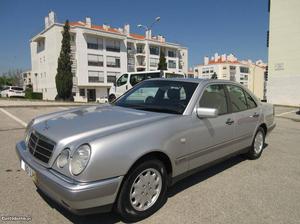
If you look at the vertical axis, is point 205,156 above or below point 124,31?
below

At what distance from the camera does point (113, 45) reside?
1949 inches

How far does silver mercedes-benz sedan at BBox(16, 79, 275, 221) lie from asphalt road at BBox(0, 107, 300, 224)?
315 millimetres

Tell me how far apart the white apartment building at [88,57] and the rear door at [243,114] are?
4160 cm

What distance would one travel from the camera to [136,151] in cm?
270

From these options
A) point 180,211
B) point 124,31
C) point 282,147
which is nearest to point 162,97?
point 180,211

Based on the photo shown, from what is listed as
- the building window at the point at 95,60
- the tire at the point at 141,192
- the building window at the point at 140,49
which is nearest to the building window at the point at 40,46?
the building window at the point at 95,60

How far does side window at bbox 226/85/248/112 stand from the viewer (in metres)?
4.41

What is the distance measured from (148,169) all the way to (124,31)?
5735 centimetres

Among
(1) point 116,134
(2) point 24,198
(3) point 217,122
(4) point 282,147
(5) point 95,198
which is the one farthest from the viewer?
(4) point 282,147

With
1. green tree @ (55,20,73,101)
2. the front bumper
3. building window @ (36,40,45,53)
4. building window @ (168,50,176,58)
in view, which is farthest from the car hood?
building window @ (168,50,176,58)

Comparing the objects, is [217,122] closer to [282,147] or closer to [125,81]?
[282,147]

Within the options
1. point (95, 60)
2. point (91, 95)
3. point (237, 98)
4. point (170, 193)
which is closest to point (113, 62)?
point (95, 60)

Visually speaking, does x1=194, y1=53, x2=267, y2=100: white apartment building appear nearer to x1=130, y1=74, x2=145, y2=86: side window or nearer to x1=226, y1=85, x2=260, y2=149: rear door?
x1=130, y1=74, x2=145, y2=86: side window

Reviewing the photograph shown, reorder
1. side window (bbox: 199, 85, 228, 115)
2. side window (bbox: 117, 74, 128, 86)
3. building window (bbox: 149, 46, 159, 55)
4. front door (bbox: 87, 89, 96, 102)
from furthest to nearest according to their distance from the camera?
building window (bbox: 149, 46, 159, 55), front door (bbox: 87, 89, 96, 102), side window (bbox: 117, 74, 128, 86), side window (bbox: 199, 85, 228, 115)
